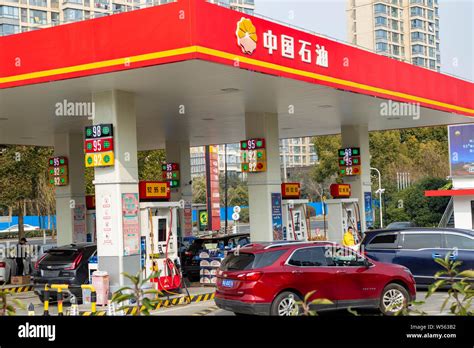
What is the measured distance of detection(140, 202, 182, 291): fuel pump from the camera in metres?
16.4

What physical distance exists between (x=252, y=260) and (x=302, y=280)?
964 millimetres

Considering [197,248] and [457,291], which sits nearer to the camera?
[457,291]

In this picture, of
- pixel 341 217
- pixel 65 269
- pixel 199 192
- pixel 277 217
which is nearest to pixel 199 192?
pixel 199 192

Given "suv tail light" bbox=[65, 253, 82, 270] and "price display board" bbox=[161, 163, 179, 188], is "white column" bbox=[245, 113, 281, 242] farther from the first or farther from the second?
"price display board" bbox=[161, 163, 179, 188]

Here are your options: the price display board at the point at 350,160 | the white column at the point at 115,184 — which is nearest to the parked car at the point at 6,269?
the white column at the point at 115,184

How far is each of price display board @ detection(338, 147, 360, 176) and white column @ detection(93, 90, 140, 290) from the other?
12120 mm

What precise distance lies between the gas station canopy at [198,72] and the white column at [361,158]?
9.20ft

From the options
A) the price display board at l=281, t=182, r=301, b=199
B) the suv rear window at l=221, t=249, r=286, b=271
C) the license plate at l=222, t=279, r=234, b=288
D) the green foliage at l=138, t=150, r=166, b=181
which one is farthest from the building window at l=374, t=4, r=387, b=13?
the license plate at l=222, t=279, r=234, b=288

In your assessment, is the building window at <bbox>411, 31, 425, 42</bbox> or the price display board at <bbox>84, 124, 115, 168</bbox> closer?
the price display board at <bbox>84, 124, 115, 168</bbox>

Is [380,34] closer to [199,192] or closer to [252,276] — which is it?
[199,192]

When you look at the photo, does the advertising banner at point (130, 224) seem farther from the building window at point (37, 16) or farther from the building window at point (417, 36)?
the building window at point (417, 36)

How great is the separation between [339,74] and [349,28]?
101834 millimetres

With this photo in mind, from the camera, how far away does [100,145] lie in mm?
15680
